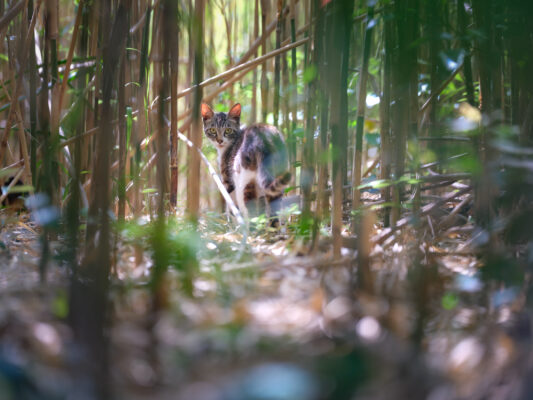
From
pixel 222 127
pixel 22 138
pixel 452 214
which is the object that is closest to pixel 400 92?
pixel 452 214

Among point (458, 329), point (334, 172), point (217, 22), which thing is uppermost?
point (217, 22)

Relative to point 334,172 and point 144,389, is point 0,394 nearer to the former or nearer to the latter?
point 144,389

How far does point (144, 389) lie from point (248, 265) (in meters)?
0.39

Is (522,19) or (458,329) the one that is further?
(522,19)

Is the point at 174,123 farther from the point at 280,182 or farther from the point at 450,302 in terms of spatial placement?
the point at 450,302

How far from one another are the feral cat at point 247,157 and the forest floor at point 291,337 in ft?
2.63

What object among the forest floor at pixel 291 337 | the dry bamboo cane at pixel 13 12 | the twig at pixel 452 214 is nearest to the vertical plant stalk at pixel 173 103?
the forest floor at pixel 291 337

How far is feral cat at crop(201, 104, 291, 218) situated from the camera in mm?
1828

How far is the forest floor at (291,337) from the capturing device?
0.49 metres

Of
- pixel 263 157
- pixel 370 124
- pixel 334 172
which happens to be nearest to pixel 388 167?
pixel 334 172

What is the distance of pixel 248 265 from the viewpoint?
34.1 inches

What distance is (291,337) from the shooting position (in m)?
0.61

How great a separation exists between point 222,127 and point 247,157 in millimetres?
462

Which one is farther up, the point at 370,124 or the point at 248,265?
the point at 370,124
